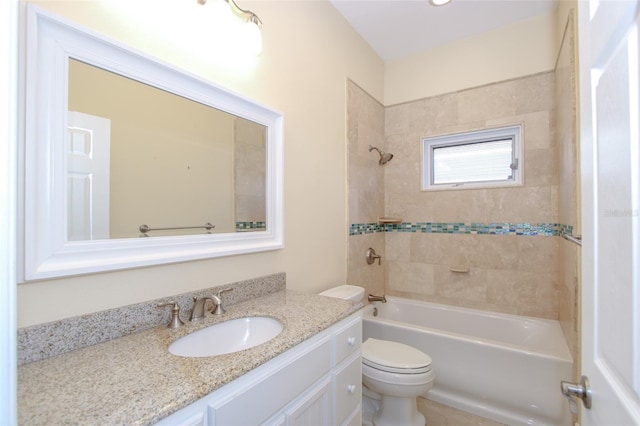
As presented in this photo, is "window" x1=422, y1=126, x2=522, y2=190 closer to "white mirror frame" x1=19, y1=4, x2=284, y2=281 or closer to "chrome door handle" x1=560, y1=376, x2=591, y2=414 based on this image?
"chrome door handle" x1=560, y1=376, x2=591, y2=414

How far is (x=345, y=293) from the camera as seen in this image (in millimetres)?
1945

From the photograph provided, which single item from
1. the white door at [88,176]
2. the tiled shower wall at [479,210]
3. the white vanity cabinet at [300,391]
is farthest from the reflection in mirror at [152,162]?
the tiled shower wall at [479,210]

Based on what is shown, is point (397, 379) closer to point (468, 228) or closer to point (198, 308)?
point (198, 308)

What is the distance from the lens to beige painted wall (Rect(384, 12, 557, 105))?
87.7 inches

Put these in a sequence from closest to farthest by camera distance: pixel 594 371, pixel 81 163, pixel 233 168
A: pixel 594 371, pixel 81 163, pixel 233 168

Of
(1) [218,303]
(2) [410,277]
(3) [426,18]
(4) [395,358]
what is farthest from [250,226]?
(3) [426,18]

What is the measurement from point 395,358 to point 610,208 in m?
1.43

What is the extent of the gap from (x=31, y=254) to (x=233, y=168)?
806 millimetres

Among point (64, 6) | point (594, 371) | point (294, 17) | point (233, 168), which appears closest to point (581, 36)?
point (594, 371)

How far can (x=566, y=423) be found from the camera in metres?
1.59

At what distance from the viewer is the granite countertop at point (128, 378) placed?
580 mm

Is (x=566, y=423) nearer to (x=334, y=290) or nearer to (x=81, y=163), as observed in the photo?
(x=334, y=290)

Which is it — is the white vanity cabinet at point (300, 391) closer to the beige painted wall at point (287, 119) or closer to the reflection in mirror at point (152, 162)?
the beige painted wall at point (287, 119)

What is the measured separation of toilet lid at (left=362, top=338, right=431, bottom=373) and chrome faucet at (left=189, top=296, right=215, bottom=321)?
1004 millimetres
